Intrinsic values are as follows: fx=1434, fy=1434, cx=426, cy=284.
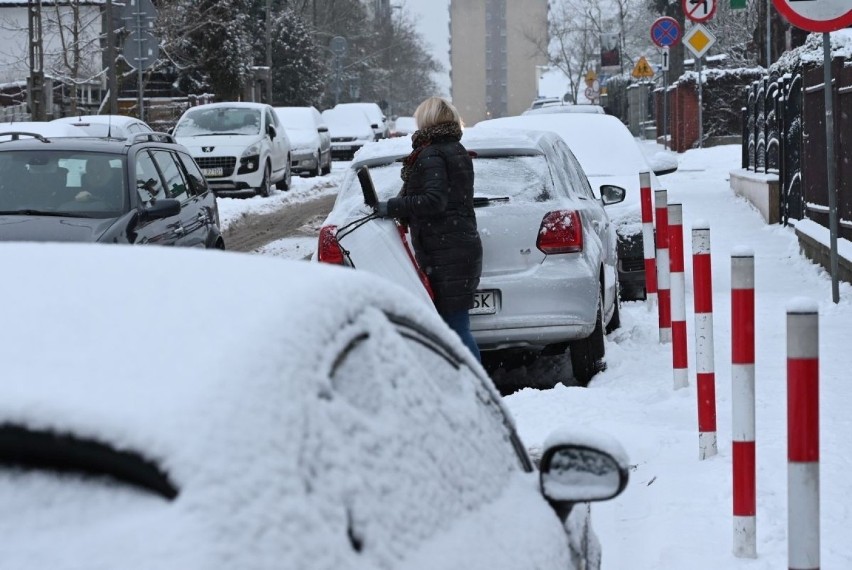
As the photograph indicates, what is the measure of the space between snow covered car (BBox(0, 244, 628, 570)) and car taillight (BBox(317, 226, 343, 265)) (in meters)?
5.46

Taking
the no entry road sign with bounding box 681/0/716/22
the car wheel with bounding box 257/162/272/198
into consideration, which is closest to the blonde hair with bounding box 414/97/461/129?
the no entry road sign with bounding box 681/0/716/22

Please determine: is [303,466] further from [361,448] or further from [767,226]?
[767,226]

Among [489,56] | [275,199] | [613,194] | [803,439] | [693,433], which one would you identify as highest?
[489,56]

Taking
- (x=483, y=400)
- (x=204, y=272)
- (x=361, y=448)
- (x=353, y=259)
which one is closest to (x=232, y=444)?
(x=361, y=448)

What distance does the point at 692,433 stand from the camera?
666cm

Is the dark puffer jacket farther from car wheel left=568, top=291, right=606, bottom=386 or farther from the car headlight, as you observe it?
the car headlight

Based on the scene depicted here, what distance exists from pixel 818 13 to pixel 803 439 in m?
6.31

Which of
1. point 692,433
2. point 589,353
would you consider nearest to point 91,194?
point 589,353

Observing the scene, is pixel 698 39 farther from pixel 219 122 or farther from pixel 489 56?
pixel 489 56

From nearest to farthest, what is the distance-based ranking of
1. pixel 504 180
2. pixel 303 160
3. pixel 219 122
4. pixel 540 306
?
1. pixel 540 306
2. pixel 504 180
3. pixel 219 122
4. pixel 303 160

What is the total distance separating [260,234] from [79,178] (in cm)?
931

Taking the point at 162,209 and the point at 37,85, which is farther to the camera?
the point at 37,85

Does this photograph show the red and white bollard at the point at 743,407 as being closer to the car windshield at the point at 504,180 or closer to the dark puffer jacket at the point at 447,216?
the dark puffer jacket at the point at 447,216

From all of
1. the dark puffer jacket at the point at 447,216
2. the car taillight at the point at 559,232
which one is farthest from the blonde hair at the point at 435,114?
the car taillight at the point at 559,232
